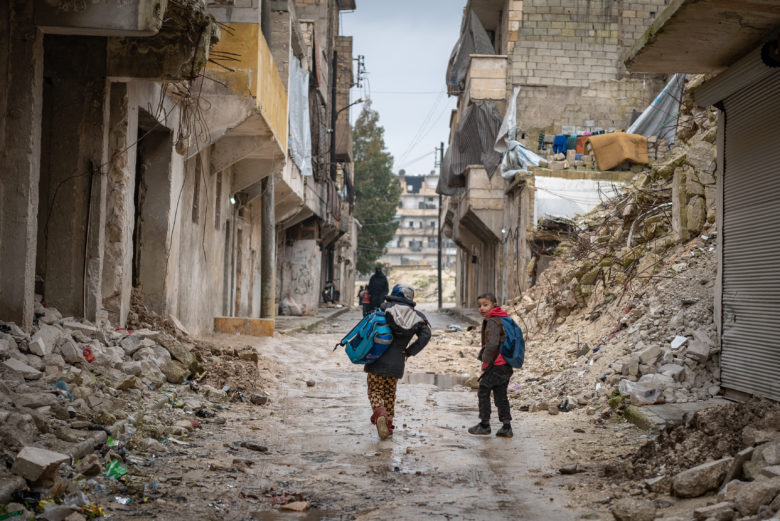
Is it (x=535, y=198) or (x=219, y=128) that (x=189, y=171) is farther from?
(x=535, y=198)

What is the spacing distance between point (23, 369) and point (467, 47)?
85.4 feet

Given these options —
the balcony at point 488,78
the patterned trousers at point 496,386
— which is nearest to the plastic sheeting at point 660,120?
the balcony at point 488,78

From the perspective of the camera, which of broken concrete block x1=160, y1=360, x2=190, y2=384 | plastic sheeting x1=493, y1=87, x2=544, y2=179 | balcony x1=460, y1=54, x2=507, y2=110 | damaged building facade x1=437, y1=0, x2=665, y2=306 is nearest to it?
broken concrete block x1=160, y1=360, x2=190, y2=384

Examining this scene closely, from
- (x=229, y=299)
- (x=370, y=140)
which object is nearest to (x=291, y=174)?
(x=229, y=299)

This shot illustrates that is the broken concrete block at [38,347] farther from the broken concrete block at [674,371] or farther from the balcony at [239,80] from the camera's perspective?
the broken concrete block at [674,371]

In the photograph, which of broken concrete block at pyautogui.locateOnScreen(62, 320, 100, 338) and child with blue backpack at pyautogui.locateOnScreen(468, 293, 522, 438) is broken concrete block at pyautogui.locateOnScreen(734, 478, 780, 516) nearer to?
child with blue backpack at pyautogui.locateOnScreen(468, 293, 522, 438)

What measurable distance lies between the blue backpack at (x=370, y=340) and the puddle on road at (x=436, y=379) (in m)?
4.02

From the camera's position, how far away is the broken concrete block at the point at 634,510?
4.19m

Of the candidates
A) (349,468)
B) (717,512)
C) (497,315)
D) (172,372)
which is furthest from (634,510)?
(172,372)

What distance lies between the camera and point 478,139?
26656 millimetres

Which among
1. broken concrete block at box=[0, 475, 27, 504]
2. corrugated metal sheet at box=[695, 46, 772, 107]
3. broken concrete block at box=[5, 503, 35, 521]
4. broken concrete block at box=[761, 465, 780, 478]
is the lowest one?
broken concrete block at box=[5, 503, 35, 521]

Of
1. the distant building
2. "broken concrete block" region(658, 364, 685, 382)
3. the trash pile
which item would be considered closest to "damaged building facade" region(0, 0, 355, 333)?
the trash pile

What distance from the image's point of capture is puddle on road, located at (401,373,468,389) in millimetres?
11434

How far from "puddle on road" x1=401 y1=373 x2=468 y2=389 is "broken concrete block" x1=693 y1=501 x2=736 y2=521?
23.3 feet
